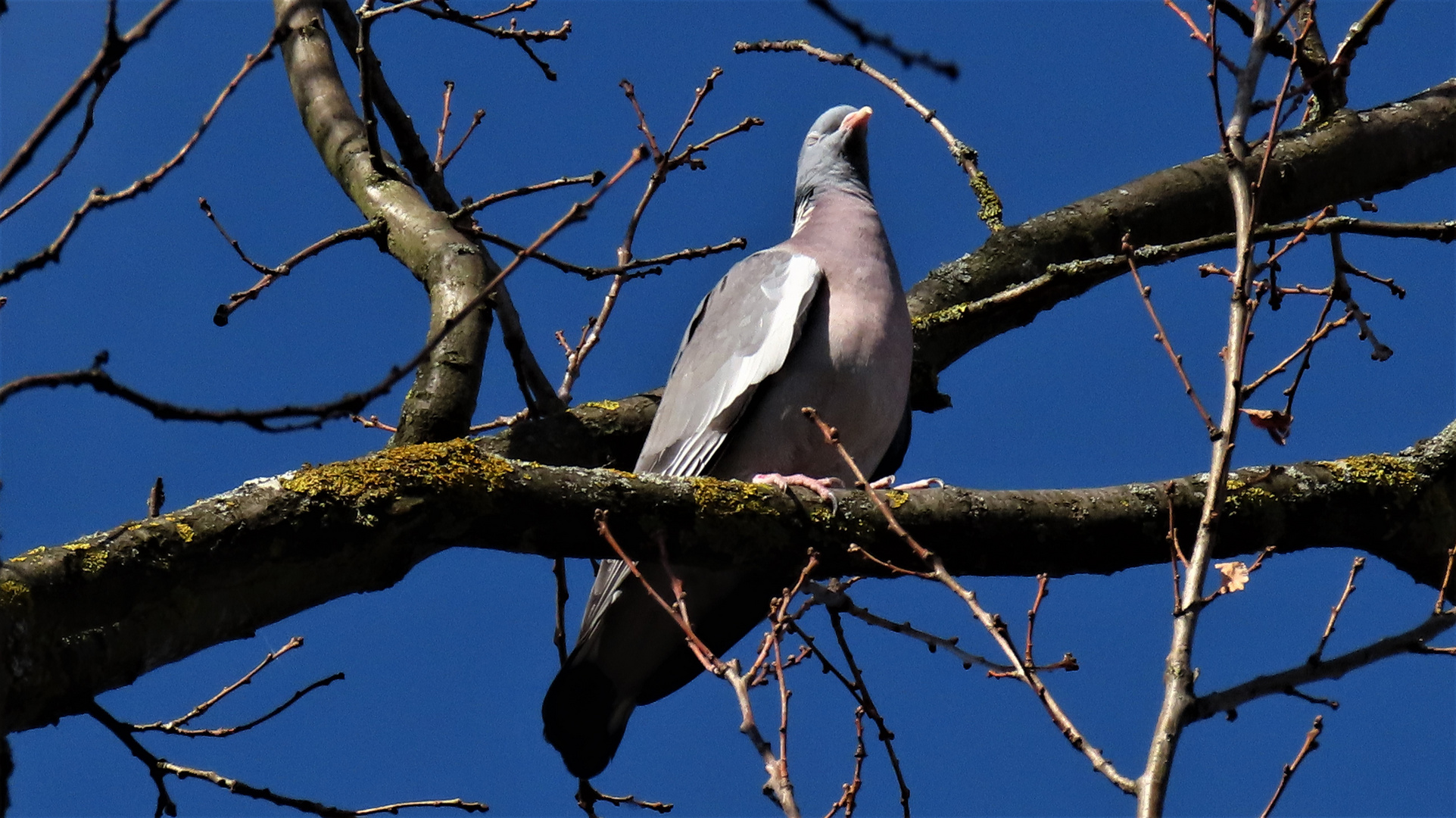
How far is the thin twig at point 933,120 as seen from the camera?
5.30 metres

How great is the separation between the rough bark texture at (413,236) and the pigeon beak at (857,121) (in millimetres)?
1852

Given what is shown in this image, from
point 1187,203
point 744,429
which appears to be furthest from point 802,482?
point 1187,203

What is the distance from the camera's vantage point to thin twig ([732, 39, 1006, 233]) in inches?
209

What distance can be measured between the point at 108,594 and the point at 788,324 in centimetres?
237

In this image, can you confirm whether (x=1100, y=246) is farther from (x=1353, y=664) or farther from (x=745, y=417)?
(x=1353, y=664)

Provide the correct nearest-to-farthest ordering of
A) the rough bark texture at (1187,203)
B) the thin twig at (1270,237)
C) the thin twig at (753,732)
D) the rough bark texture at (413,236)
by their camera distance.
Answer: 1. the thin twig at (753,732)
2. the rough bark texture at (413,236)
3. the thin twig at (1270,237)
4. the rough bark texture at (1187,203)

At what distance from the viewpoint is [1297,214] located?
5.61m

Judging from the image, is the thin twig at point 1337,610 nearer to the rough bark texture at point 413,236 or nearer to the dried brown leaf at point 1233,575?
the dried brown leaf at point 1233,575

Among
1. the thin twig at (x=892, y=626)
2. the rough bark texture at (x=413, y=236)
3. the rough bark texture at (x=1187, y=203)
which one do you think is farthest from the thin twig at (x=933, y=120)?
the thin twig at (x=892, y=626)

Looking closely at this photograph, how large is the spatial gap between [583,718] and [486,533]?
1398mm

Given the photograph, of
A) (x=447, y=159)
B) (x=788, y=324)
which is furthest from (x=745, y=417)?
(x=447, y=159)

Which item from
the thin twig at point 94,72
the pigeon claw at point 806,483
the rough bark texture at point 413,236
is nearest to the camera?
the thin twig at point 94,72

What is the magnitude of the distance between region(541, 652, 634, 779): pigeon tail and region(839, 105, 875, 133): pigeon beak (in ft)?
8.70

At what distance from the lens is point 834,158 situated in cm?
578
